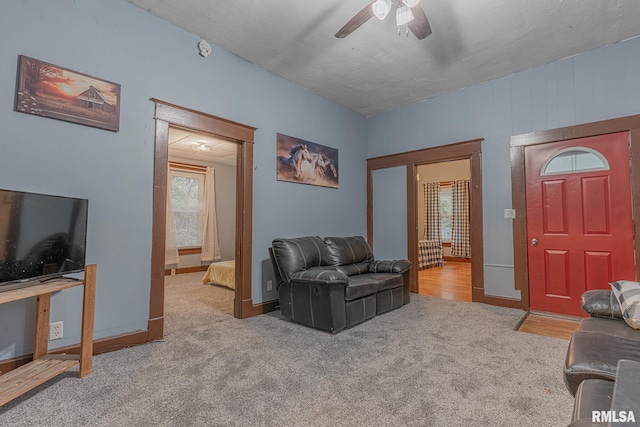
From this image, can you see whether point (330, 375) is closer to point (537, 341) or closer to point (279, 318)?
point (279, 318)

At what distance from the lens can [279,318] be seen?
11.1ft

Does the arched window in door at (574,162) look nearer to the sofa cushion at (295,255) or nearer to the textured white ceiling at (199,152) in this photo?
the sofa cushion at (295,255)

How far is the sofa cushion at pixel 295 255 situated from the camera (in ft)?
10.8

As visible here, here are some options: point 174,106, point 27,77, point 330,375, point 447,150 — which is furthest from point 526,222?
point 27,77

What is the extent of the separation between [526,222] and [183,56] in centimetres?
427

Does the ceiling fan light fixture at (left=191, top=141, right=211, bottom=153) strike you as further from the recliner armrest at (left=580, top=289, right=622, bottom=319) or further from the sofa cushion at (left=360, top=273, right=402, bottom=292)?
the recliner armrest at (left=580, top=289, right=622, bottom=319)

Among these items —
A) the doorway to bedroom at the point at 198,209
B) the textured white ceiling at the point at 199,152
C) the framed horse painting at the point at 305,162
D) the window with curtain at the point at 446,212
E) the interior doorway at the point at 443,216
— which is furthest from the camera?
the window with curtain at the point at 446,212

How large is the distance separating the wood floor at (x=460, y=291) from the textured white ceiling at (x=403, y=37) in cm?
293

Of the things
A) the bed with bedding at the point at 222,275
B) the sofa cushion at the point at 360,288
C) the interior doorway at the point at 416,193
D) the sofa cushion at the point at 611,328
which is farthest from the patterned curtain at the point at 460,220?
the sofa cushion at the point at 611,328

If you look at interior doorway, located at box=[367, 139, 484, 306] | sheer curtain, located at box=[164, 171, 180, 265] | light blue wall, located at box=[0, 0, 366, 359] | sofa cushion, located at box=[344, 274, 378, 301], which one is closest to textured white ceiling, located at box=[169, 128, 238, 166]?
sheer curtain, located at box=[164, 171, 180, 265]

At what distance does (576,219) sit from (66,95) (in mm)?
5025

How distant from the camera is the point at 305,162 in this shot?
4176 mm

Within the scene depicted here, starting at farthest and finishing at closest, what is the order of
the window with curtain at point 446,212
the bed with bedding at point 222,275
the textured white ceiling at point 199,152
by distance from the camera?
the window with curtain at point 446,212, the textured white ceiling at point 199,152, the bed with bedding at point 222,275

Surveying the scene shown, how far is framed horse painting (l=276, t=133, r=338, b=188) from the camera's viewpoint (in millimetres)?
3895
